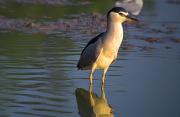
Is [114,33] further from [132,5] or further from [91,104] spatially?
[132,5]

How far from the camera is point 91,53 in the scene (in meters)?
10.6

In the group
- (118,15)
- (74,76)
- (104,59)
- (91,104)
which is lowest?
(91,104)

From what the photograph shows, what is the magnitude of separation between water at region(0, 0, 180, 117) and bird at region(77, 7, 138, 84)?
466 mm

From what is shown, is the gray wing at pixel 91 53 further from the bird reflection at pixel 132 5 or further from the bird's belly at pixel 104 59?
the bird reflection at pixel 132 5

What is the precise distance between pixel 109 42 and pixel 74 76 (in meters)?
1.29

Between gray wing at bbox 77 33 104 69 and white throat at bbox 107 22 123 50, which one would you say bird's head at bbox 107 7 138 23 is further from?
gray wing at bbox 77 33 104 69

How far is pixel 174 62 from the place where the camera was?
12594 mm

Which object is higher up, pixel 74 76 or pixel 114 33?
pixel 114 33

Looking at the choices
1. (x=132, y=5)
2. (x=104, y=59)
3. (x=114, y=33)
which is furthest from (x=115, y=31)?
(x=132, y=5)

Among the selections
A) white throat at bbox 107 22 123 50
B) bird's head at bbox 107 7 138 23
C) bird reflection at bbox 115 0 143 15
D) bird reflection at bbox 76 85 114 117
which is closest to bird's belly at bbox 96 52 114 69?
white throat at bbox 107 22 123 50

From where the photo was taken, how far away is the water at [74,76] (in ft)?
30.5

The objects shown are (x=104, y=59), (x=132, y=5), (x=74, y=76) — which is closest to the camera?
(x=104, y=59)

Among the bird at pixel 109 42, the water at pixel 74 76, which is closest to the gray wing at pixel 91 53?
the bird at pixel 109 42

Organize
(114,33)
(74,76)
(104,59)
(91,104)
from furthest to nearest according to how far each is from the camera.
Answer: (74,76) → (104,59) → (114,33) → (91,104)
